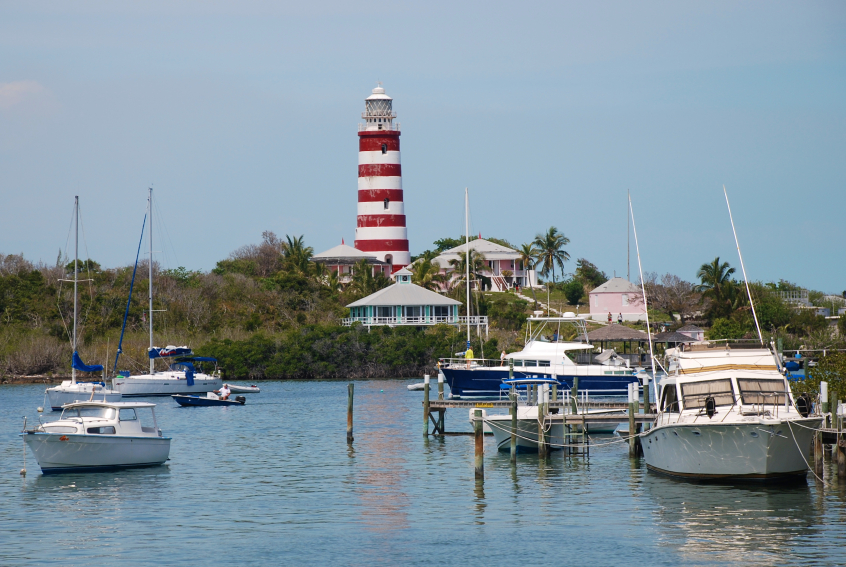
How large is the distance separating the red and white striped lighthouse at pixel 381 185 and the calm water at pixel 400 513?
67.7 metres

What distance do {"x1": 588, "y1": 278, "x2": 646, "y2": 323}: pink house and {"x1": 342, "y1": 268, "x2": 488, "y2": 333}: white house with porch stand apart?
60.0 ft

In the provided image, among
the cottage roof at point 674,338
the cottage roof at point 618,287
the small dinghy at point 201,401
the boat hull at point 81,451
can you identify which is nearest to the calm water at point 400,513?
the boat hull at point 81,451

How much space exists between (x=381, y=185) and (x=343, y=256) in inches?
388

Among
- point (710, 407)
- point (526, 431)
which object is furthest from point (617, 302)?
point (710, 407)

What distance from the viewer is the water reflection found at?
74.6 ft

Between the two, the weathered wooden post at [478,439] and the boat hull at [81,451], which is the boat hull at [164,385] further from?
the weathered wooden post at [478,439]

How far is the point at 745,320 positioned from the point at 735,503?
2456 inches

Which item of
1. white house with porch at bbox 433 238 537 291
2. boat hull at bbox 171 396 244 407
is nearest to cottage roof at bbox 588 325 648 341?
boat hull at bbox 171 396 244 407

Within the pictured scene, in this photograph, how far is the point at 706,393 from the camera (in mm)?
29047

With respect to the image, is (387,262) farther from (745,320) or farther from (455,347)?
(745,320)

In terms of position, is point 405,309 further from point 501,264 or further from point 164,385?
point 501,264

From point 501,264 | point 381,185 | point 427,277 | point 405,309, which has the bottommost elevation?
point 405,309

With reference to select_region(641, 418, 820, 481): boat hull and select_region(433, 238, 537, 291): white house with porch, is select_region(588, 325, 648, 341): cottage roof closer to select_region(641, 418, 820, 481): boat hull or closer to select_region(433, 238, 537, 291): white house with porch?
select_region(641, 418, 820, 481): boat hull

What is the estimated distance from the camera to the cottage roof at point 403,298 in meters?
91.3
